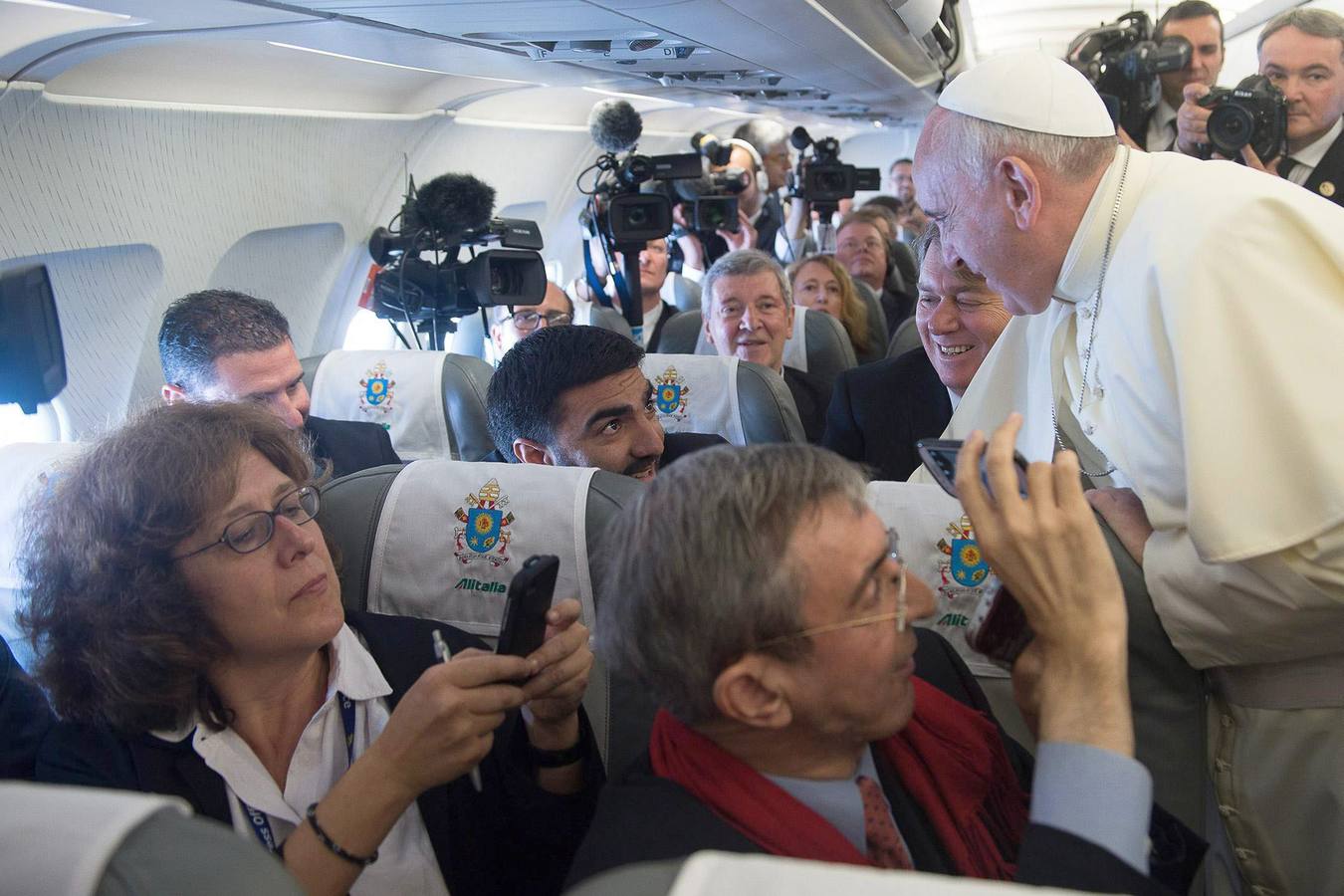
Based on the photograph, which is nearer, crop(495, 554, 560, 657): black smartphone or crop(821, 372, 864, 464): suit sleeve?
crop(495, 554, 560, 657): black smartphone

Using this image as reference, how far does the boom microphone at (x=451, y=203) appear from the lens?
4617 millimetres

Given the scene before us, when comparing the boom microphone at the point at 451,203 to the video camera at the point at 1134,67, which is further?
the video camera at the point at 1134,67

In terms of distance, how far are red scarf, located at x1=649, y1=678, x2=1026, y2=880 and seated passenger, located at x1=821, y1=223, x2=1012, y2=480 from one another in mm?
1524

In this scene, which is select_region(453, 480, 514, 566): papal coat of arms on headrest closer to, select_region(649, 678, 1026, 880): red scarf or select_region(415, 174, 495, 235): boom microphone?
select_region(649, 678, 1026, 880): red scarf

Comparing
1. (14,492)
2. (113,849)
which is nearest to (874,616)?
(113,849)

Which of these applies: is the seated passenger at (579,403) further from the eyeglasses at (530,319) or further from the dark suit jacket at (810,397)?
the eyeglasses at (530,319)

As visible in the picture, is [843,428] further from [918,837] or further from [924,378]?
[918,837]

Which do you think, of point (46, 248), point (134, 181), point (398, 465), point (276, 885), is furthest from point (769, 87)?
point (276, 885)

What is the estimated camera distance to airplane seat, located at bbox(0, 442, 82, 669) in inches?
94.4

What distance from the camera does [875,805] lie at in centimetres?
152

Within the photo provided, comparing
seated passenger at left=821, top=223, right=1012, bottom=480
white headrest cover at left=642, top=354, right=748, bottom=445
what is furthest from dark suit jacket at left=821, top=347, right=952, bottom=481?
white headrest cover at left=642, top=354, right=748, bottom=445

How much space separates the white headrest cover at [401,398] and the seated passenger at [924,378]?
161cm

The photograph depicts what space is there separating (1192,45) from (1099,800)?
5.07 metres

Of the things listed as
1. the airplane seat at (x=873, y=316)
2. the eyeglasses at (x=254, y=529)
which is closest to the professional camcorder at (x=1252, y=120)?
the airplane seat at (x=873, y=316)
